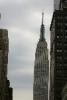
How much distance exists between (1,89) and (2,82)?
11.3ft

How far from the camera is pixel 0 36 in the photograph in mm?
179750

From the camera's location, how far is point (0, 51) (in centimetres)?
17225

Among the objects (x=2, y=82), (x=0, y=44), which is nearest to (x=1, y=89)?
(x=2, y=82)

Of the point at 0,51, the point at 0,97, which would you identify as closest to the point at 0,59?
the point at 0,51

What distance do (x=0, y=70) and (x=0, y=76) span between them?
2.36 meters

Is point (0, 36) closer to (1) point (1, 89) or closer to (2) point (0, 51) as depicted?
(2) point (0, 51)

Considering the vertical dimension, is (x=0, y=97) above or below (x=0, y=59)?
below

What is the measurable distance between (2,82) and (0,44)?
1333 cm

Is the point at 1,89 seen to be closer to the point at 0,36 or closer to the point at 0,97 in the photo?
the point at 0,97

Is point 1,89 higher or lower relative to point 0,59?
lower

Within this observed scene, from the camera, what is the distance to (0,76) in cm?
17062

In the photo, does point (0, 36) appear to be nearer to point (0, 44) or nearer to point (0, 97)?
point (0, 44)

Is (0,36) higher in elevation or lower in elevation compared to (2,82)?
higher

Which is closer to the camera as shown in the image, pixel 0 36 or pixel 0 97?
pixel 0 97
